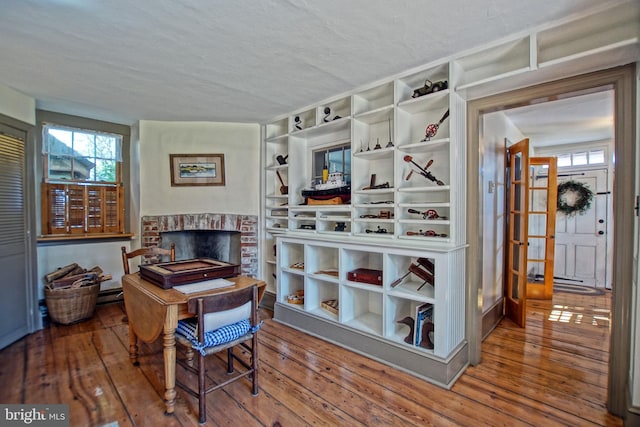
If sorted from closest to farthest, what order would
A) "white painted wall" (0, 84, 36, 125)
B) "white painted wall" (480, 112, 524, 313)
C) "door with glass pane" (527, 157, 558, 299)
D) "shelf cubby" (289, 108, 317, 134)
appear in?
"white painted wall" (0, 84, 36, 125) < "white painted wall" (480, 112, 524, 313) < "shelf cubby" (289, 108, 317, 134) < "door with glass pane" (527, 157, 558, 299)

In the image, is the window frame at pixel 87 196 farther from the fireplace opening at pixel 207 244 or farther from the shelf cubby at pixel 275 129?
the shelf cubby at pixel 275 129

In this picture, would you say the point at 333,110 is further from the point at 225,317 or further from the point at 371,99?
the point at 225,317

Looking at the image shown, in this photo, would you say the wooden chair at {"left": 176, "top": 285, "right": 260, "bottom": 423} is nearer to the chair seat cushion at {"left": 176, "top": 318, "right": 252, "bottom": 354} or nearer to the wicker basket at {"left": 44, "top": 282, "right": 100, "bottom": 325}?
the chair seat cushion at {"left": 176, "top": 318, "right": 252, "bottom": 354}

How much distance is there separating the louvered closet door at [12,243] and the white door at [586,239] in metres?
6.90

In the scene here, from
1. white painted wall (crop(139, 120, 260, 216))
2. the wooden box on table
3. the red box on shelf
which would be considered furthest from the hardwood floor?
white painted wall (crop(139, 120, 260, 216))

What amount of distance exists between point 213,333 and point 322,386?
2.73 feet

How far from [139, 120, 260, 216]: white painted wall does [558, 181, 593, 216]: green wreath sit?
4717 mm

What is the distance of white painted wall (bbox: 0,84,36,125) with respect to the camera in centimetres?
264

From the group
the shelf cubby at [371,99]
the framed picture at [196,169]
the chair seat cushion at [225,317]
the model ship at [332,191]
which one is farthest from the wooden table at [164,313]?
the framed picture at [196,169]

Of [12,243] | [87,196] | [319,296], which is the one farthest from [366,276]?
[87,196]

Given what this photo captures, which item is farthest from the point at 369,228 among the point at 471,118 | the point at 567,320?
the point at 567,320

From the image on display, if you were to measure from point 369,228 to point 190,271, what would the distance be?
5.13 feet

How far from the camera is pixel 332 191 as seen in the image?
3.02 m

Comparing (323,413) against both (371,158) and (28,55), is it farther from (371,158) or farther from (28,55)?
(28,55)
